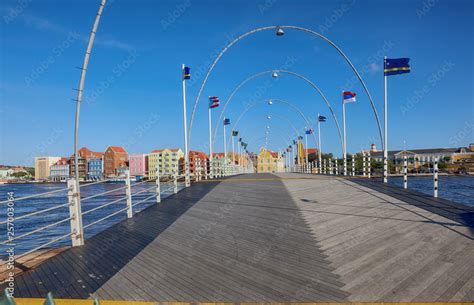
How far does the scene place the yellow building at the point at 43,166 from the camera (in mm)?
136375

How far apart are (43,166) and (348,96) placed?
147 metres

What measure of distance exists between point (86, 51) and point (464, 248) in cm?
723

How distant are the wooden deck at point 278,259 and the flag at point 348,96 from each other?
57.3 ft

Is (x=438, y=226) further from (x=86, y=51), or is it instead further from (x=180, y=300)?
(x=86, y=51)

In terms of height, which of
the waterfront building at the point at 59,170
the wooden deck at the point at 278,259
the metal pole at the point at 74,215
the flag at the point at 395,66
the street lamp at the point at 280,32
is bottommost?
the waterfront building at the point at 59,170

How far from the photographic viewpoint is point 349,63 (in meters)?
16.9

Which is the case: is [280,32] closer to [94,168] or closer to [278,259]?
[278,259]

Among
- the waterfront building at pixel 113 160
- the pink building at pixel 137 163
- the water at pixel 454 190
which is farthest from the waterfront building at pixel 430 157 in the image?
the pink building at pixel 137 163

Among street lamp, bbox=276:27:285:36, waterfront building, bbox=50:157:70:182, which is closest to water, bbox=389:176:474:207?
street lamp, bbox=276:27:285:36

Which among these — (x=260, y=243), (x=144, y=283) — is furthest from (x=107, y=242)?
(x=260, y=243)

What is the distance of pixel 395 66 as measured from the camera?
15.1 metres

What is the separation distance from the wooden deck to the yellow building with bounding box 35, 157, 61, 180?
151 meters

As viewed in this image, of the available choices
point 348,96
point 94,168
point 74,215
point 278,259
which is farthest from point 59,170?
point 278,259

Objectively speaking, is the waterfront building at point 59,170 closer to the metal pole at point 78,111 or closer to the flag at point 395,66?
the flag at point 395,66
